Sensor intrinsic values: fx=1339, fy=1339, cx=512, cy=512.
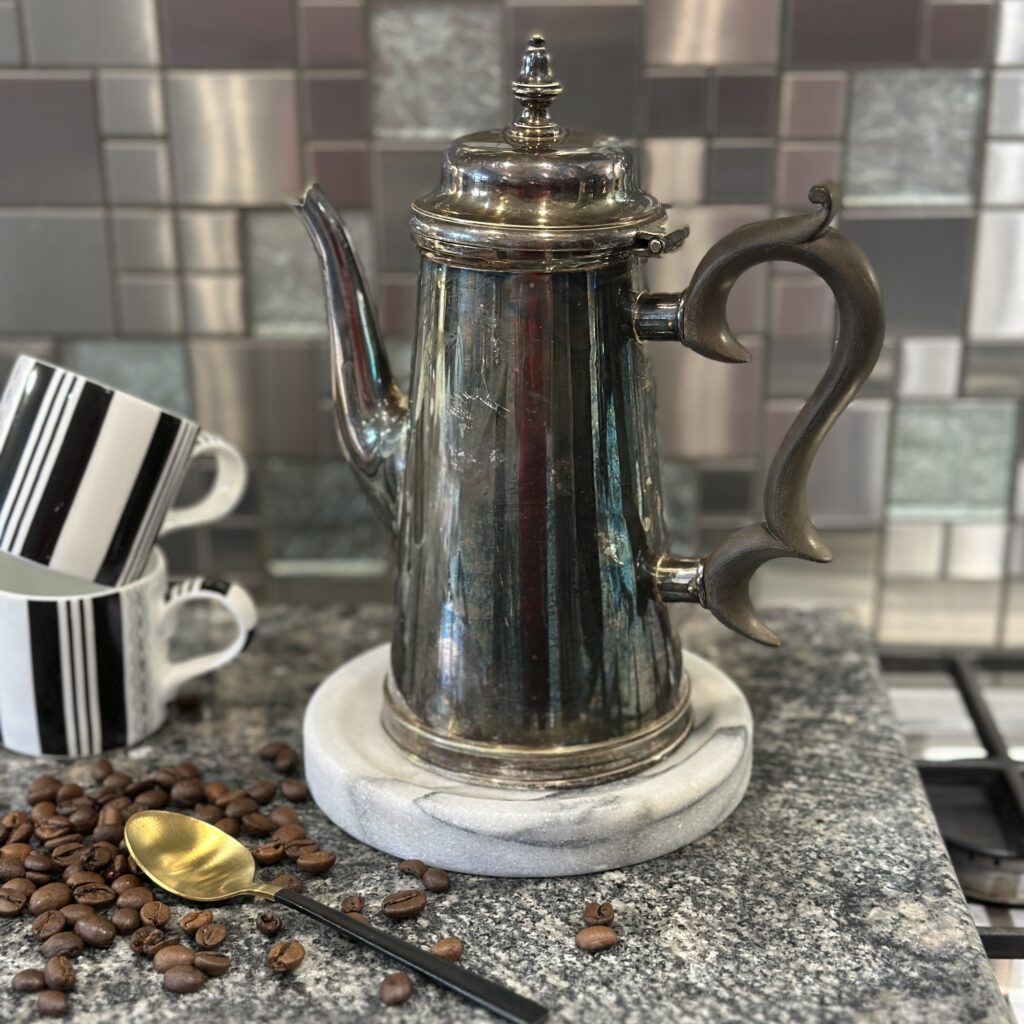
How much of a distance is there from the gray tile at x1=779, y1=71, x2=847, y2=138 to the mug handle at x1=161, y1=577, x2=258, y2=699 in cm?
46

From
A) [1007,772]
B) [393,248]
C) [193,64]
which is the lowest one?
[1007,772]

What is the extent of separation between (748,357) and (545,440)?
0.33 feet

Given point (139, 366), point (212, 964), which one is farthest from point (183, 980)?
point (139, 366)

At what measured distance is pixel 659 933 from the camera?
0.61m

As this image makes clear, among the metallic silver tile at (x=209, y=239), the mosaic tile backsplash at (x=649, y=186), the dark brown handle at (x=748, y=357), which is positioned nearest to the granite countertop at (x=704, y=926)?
the dark brown handle at (x=748, y=357)

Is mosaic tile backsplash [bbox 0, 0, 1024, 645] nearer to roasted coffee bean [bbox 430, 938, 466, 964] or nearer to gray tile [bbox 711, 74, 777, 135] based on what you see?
gray tile [bbox 711, 74, 777, 135]

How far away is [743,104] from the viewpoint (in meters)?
0.88

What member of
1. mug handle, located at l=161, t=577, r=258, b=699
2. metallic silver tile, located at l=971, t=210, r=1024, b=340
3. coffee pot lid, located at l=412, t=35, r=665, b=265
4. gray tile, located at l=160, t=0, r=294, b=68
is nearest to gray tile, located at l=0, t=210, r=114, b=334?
gray tile, located at l=160, t=0, r=294, b=68

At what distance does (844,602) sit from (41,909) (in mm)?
599

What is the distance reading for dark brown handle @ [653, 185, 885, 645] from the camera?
0.58 m

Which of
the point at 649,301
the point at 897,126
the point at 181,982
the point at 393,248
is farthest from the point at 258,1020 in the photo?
the point at 897,126

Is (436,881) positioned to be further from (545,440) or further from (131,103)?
(131,103)

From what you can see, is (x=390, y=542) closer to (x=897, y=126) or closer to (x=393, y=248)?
(x=393, y=248)

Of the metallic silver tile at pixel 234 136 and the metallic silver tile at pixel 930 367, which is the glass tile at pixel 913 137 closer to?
the metallic silver tile at pixel 930 367
